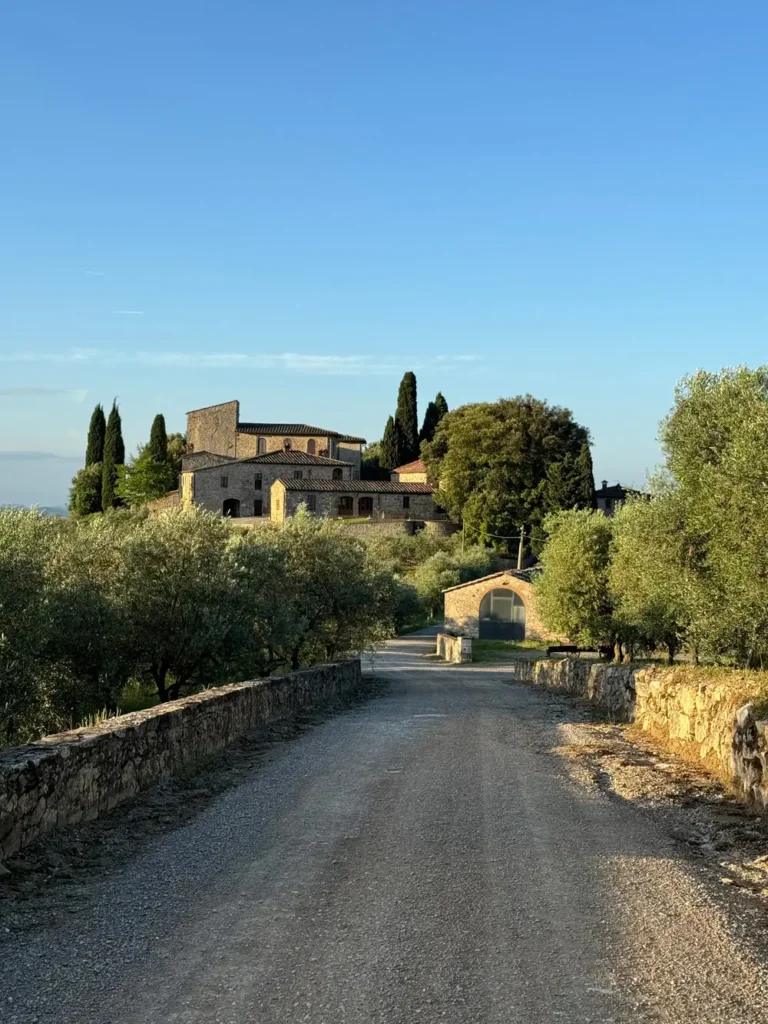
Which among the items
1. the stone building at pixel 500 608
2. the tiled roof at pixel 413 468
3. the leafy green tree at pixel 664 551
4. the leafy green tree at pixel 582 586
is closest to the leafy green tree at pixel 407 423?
the tiled roof at pixel 413 468

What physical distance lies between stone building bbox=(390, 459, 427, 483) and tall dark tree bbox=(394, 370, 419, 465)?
603cm

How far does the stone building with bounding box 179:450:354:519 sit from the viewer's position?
92562 mm

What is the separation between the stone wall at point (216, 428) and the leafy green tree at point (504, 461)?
95.4 feet

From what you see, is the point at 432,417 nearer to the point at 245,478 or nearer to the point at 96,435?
the point at 245,478

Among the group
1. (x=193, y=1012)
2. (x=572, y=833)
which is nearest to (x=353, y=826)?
(x=572, y=833)

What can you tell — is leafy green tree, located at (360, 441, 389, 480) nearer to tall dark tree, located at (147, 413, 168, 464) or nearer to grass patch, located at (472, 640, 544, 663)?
tall dark tree, located at (147, 413, 168, 464)

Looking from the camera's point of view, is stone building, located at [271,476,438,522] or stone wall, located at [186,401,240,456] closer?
stone building, located at [271,476,438,522]

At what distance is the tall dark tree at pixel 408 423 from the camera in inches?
4203

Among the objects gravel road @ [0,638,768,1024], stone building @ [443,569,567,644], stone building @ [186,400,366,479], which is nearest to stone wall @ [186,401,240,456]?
stone building @ [186,400,366,479]

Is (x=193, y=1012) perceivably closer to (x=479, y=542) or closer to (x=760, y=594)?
(x=760, y=594)

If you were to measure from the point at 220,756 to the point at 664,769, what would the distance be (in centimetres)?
577

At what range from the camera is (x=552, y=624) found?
3584cm

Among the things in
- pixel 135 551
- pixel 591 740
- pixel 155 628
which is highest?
pixel 135 551

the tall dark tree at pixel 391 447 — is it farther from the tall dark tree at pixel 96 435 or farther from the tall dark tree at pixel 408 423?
the tall dark tree at pixel 96 435
